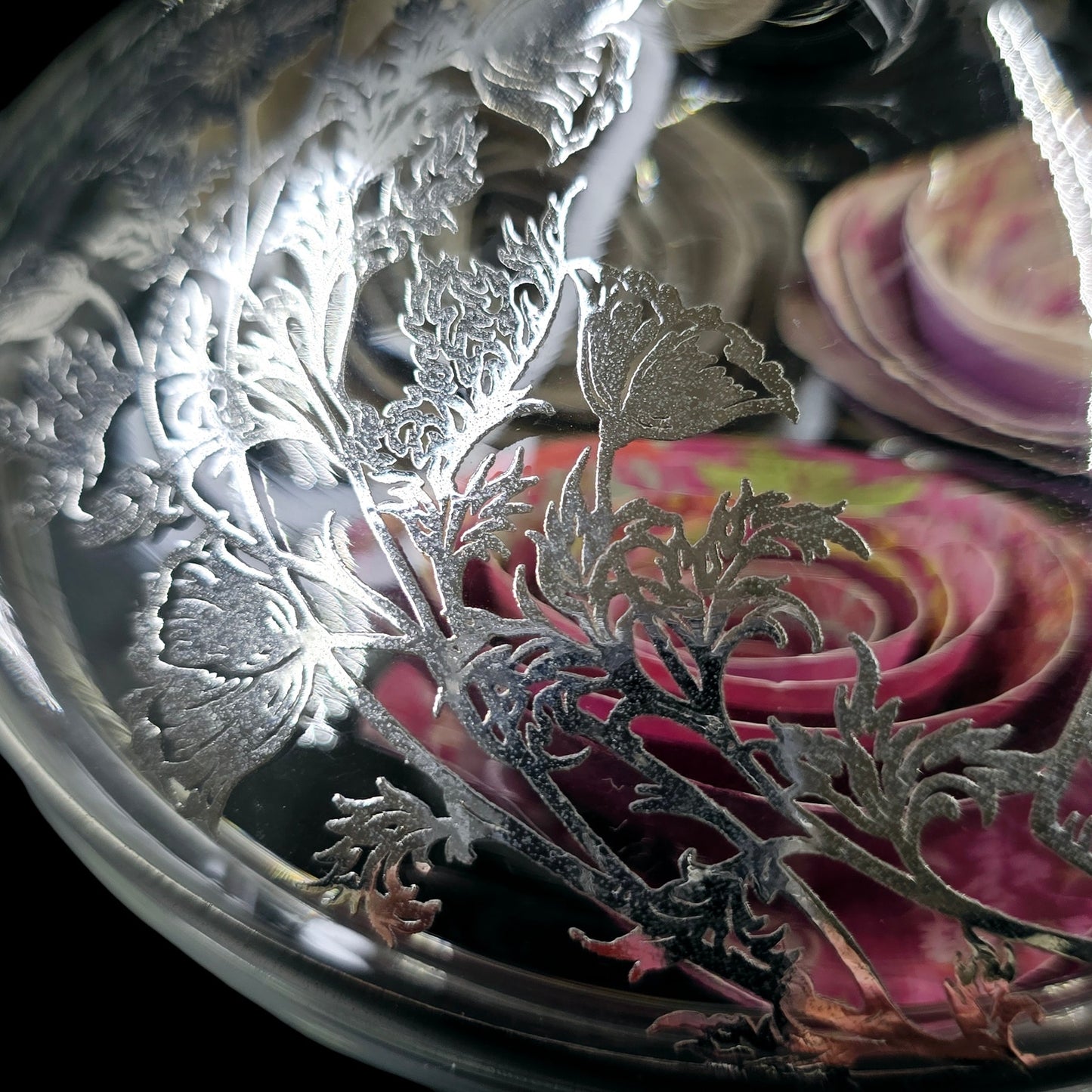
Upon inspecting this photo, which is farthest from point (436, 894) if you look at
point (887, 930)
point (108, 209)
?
point (108, 209)

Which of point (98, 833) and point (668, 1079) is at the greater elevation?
point (98, 833)

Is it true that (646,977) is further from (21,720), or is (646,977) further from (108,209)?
(108,209)

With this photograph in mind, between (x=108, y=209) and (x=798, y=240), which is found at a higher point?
(x=108, y=209)

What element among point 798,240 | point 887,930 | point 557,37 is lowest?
point 887,930

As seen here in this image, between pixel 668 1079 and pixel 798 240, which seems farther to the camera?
pixel 798 240

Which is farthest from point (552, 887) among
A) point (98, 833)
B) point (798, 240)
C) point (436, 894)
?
point (798, 240)

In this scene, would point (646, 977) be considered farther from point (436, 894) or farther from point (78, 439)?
point (78, 439)
